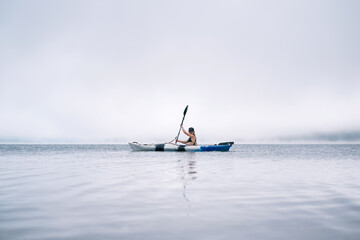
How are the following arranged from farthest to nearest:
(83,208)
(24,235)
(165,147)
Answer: (165,147) → (83,208) → (24,235)

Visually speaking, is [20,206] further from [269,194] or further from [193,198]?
[269,194]

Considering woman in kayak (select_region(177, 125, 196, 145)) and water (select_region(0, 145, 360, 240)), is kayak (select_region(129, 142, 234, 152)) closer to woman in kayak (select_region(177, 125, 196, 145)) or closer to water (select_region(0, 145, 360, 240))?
woman in kayak (select_region(177, 125, 196, 145))

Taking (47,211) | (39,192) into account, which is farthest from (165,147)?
(47,211)

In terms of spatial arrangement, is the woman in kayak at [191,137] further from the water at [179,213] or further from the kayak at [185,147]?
the water at [179,213]

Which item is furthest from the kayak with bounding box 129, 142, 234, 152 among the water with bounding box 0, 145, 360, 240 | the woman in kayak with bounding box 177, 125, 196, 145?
the water with bounding box 0, 145, 360, 240

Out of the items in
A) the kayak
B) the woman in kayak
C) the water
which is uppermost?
the woman in kayak

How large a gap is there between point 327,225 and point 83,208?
5181 millimetres

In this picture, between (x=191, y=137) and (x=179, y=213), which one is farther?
(x=191, y=137)

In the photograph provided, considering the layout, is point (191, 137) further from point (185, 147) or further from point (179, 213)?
point (179, 213)

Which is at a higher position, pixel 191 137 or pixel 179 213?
pixel 191 137

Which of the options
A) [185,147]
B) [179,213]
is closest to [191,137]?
[185,147]

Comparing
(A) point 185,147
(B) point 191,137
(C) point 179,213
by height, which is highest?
(B) point 191,137

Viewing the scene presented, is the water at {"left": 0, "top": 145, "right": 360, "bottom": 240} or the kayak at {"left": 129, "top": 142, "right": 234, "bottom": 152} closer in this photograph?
the water at {"left": 0, "top": 145, "right": 360, "bottom": 240}

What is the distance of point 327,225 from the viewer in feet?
16.7
